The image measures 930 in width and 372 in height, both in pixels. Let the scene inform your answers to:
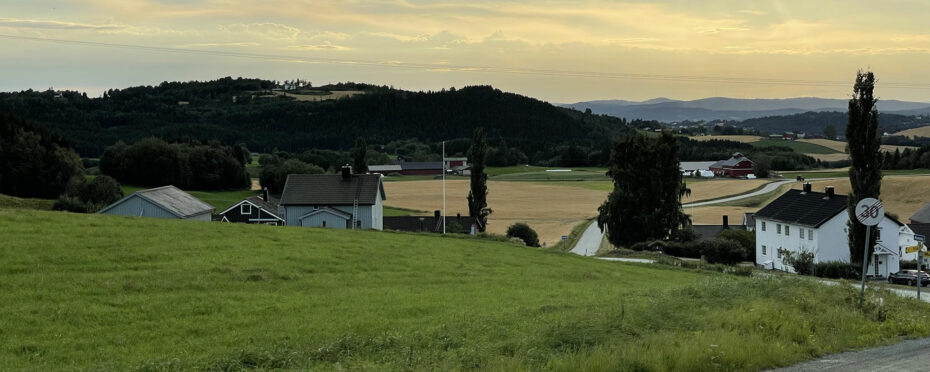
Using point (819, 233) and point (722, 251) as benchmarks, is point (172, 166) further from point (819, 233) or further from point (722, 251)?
point (819, 233)

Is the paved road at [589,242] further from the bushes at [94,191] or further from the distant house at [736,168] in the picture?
the distant house at [736,168]

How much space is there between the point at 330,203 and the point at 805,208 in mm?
35907

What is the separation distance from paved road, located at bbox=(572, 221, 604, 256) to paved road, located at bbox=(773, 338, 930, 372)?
46492 millimetres

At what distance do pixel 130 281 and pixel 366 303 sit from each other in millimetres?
5869

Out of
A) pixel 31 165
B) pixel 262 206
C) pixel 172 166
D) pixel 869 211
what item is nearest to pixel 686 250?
pixel 262 206

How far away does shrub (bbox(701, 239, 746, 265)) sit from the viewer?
187 ft

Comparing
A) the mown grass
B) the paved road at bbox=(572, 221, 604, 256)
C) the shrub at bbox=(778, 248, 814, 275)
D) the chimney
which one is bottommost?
the paved road at bbox=(572, 221, 604, 256)

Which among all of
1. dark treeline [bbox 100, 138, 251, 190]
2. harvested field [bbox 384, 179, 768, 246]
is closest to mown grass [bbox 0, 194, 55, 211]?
harvested field [bbox 384, 179, 768, 246]

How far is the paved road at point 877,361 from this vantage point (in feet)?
40.4

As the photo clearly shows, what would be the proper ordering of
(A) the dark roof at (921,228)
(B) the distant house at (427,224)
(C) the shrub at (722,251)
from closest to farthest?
(C) the shrub at (722,251), (A) the dark roof at (921,228), (B) the distant house at (427,224)

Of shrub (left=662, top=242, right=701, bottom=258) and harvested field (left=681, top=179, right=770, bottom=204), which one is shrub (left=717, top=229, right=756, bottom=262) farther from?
harvested field (left=681, top=179, right=770, bottom=204)

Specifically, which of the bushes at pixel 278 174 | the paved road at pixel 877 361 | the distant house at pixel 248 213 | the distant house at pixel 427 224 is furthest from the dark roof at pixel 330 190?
the bushes at pixel 278 174

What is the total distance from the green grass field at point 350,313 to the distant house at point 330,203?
28903 mm

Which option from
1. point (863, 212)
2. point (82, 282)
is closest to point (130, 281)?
point (82, 282)
